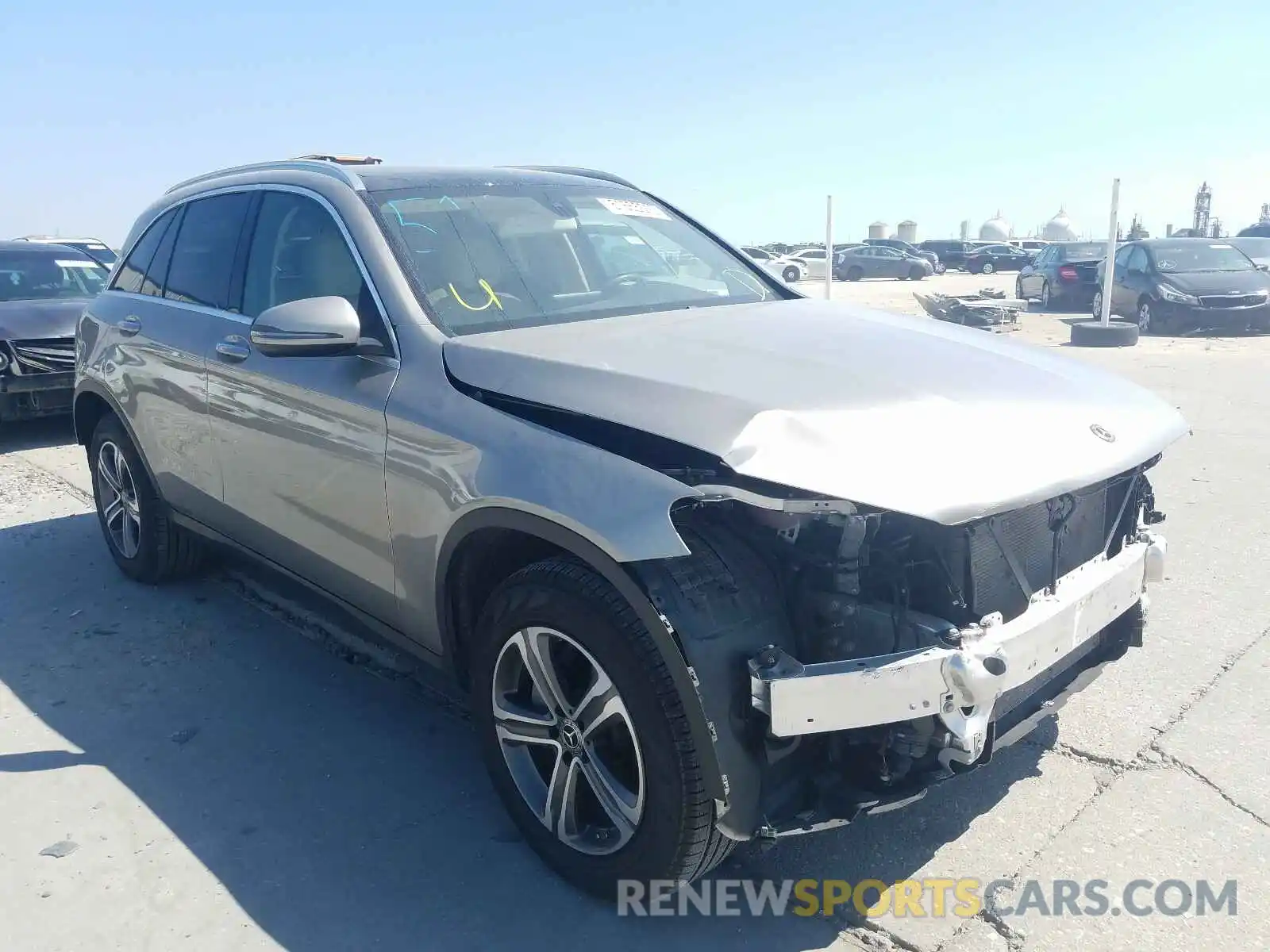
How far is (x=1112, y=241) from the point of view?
44.1 feet

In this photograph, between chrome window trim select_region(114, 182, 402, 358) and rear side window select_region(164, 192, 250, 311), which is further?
rear side window select_region(164, 192, 250, 311)

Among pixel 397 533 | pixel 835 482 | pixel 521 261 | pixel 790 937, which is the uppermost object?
pixel 521 261

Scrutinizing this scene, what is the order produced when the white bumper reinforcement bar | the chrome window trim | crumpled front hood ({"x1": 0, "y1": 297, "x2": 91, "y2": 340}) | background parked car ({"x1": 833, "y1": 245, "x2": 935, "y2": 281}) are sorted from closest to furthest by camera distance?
1. the white bumper reinforcement bar
2. the chrome window trim
3. crumpled front hood ({"x1": 0, "y1": 297, "x2": 91, "y2": 340})
4. background parked car ({"x1": 833, "y1": 245, "x2": 935, "y2": 281})

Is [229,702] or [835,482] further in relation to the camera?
[229,702]

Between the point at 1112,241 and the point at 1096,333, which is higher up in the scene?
the point at 1112,241

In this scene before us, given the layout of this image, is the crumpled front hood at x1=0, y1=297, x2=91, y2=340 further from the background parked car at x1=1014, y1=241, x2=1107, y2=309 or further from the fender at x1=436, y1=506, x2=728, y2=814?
the background parked car at x1=1014, y1=241, x2=1107, y2=309

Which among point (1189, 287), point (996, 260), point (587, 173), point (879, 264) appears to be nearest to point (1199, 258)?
point (1189, 287)

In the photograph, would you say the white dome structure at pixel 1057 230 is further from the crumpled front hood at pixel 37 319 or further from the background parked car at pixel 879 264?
the crumpled front hood at pixel 37 319

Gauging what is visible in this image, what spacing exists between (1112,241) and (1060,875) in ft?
42.0

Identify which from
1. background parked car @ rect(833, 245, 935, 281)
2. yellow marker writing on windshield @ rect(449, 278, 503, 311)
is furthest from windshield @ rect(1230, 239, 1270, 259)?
background parked car @ rect(833, 245, 935, 281)

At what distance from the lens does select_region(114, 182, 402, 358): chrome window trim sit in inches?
118

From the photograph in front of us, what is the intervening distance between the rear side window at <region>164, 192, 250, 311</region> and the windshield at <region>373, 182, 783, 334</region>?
1.00m

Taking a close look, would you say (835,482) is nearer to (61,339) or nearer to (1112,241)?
(61,339)

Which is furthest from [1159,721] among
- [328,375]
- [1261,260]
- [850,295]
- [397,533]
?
[850,295]
